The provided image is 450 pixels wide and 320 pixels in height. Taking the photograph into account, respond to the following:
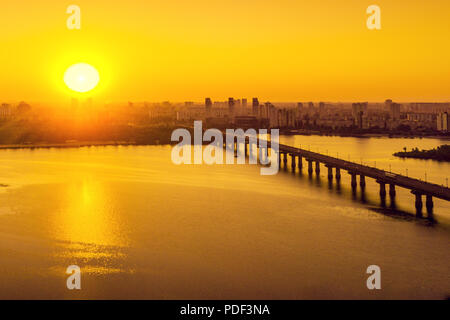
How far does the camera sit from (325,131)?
6656 cm

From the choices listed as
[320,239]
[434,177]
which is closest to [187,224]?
[320,239]

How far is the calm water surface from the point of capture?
9211 millimetres

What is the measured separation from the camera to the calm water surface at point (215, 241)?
9.21m

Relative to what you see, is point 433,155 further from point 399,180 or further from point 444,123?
point 444,123

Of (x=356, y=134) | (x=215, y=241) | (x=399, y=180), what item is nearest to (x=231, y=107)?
(x=356, y=134)

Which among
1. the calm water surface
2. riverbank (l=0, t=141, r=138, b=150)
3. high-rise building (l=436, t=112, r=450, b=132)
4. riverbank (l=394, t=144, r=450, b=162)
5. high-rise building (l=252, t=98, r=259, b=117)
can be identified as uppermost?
high-rise building (l=252, t=98, r=259, b=117)

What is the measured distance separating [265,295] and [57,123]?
57.3 meters

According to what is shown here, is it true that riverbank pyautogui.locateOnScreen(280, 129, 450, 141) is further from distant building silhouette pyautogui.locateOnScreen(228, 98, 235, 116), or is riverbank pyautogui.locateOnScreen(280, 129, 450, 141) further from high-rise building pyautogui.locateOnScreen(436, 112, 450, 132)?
distant building silhouette pyautogui.locateOnScreen(228, 98, 235, 116)

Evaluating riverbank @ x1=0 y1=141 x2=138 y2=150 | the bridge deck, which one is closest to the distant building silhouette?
riverbank @ x1=0 y1=141 x2=138 y2=150

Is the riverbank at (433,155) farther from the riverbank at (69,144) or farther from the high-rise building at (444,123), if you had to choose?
the high-rise building at (444,123)

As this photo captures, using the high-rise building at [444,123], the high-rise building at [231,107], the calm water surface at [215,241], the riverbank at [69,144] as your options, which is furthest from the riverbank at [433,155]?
the high-rise building at [231,107]

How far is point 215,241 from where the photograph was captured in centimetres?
1224

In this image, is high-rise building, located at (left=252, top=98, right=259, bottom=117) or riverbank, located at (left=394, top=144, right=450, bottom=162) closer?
riverbank, located at (left=394, top=144, right=450, bottom=162)
